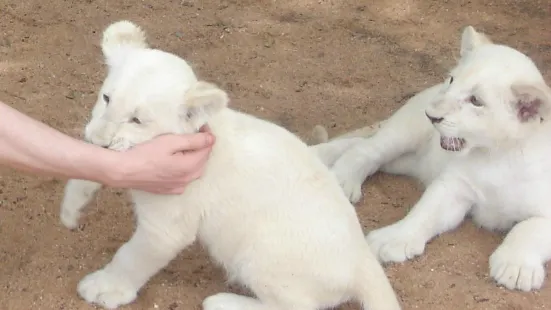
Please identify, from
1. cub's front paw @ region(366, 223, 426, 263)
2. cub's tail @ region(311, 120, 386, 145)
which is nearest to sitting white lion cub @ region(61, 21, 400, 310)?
cub's front paw @ region(366, 223, 426, 263)

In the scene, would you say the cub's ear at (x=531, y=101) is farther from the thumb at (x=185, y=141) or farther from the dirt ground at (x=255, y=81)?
the thumb at (x=185, y=141)

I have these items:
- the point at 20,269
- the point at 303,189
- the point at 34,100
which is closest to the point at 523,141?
the point at 303,189

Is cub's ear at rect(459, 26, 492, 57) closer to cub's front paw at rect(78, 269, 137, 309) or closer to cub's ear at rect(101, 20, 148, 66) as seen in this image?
cub's ear at rect(101, 20, 148, 66)

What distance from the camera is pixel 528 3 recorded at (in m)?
5.61

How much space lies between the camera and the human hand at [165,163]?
2.64 m

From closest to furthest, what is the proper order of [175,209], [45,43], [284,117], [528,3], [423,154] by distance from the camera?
[175,209], [423,154], [284,117], [45,43], [528,3]

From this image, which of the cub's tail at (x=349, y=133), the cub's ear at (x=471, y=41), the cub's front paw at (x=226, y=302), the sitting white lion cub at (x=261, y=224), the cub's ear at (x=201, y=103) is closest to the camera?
the cub's ear at (x=201, y=103)

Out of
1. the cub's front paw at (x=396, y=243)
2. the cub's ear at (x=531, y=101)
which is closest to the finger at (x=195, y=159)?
the cub's front paw at (x=396, y=243)

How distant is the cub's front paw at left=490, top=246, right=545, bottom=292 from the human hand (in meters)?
1.32

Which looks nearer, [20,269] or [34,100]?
[20,269]

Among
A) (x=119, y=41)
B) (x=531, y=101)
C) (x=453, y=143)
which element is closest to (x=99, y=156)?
(x=119, y=41)

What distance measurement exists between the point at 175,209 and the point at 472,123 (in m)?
1.25

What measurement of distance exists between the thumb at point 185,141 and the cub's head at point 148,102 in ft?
0.10

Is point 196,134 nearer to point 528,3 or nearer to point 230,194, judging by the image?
point 230,194
